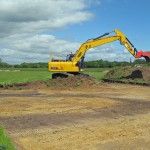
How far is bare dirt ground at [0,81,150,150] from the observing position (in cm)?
888

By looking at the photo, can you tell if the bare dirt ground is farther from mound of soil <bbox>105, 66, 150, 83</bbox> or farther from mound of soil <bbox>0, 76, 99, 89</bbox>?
mound of soil <bbox>105, 66, 150, 83</bbox>

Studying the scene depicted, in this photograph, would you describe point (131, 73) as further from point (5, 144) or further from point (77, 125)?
point (5, 144)

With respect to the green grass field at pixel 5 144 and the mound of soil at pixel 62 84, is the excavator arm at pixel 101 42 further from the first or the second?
the green grass field at pixel 5 144

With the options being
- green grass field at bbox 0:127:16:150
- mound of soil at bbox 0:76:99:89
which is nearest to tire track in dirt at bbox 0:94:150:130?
green grass field at bbox 0:127:16:150

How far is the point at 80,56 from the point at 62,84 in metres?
4.31

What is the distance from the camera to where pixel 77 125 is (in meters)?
11.4

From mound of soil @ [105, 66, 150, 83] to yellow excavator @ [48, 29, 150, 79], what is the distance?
215 centimetres

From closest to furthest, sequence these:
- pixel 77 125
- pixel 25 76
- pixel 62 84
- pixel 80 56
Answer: pixel 77 125 < pixel 62 84 < pixel 80 56 < pixel 25 76

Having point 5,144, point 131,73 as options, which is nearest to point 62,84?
point 131,73

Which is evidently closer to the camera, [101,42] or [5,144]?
[5,144]

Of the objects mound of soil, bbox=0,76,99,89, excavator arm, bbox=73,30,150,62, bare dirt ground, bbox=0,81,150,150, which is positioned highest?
excavator arm, bbox=73,30,150,62

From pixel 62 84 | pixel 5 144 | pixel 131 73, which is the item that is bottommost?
pixel 5 144

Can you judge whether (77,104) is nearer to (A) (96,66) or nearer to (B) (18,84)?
(B) (18,84)

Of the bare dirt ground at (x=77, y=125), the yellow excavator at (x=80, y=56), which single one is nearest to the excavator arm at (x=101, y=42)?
the yellow excavator at (x=80, y=56)
